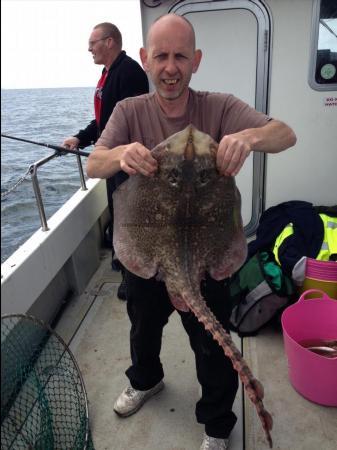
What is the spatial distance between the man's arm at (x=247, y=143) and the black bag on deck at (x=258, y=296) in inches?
59.2

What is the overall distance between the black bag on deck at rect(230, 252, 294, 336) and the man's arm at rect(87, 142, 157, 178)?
69.1 inches

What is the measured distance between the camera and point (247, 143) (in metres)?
1.63

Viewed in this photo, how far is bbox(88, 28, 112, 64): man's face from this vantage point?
3.61m

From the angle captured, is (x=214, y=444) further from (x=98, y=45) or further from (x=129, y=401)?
(x=98, y=45)

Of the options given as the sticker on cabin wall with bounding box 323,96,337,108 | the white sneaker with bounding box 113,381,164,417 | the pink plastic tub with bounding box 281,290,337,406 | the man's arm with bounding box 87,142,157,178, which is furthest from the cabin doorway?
the white sneaker with bounding box 113,381,164,417

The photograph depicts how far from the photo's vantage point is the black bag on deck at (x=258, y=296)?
3.05 metres

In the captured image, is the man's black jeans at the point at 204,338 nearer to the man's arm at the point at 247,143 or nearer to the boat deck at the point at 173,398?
the boat deck at the point at 173,398

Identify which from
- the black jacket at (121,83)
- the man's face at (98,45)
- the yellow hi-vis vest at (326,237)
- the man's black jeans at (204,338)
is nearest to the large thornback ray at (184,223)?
the man's black jeans at (204,338)

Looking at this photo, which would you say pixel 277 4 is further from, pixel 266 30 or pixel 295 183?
pixel 295 183

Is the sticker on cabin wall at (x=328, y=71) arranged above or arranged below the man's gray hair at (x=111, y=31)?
below

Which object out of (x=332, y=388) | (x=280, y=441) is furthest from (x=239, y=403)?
(x=332, y=388)

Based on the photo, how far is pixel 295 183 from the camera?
4133 mm

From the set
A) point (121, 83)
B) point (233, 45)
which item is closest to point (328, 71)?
point (233, 45)

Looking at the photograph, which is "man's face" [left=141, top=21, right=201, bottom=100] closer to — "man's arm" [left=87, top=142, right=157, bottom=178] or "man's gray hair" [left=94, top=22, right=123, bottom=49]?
"man's arm" [left=87, top=142, right=157, bottom=178]
